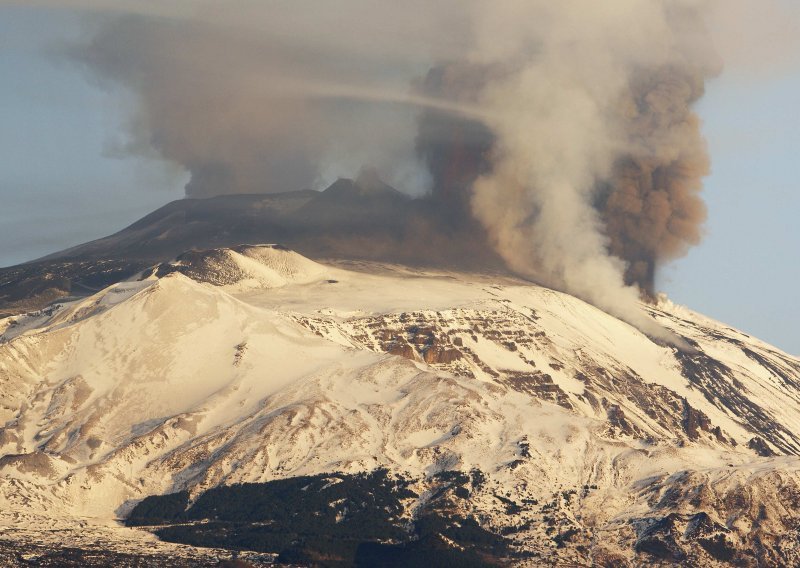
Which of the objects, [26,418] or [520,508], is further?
[26,418]

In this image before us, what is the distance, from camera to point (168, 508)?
578 ft

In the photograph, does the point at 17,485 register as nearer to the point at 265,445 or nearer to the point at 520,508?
the point at 265,445

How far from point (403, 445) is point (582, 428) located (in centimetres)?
2023

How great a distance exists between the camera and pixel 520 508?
568 feet

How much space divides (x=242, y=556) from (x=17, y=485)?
28924 mm

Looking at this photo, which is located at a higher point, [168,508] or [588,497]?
[588,497]

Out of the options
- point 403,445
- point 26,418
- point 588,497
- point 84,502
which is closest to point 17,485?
point 84,502

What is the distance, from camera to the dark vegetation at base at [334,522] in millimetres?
161250

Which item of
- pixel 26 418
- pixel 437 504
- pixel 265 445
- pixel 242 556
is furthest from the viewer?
pixel 26 418

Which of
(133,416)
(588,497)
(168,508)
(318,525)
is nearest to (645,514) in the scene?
(588,497)

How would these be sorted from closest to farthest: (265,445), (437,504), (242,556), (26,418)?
(242,556) → (437,504) → (265,445) → (26,418)

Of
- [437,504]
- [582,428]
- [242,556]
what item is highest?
[582,428]

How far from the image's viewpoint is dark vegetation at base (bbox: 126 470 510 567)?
161 meters

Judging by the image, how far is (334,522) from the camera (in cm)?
17100
